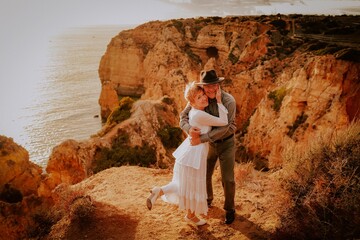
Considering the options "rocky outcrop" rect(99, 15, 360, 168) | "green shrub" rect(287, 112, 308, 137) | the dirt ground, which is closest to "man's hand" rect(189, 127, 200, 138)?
the dirt ground

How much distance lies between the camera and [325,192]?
3.77 metres

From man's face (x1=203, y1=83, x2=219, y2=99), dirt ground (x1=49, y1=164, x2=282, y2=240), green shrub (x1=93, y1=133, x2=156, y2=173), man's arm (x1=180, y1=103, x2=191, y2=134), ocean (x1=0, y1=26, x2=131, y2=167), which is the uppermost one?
man's face (x1=203, y1=83, x2=219, y2=99)

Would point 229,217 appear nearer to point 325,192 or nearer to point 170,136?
point 325,192

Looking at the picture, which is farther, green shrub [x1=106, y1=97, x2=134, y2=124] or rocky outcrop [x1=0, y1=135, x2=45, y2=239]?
green shrub [x1=106, y1=97, x2=134, y2=124]

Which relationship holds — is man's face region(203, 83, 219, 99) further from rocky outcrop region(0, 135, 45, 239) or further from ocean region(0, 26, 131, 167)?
ocean region(0, 26, 131, 167)

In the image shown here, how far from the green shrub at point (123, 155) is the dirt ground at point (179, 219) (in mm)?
5364

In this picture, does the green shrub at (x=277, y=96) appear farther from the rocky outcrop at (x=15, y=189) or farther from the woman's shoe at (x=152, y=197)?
the woman's shoe at (x=152, y=197)

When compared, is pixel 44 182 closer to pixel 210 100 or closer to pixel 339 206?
pixel 210 100

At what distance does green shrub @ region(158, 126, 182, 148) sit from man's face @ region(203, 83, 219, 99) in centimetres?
1093

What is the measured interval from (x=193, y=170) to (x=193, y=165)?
0.37 ft

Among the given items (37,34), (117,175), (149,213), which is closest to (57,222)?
(149,213)

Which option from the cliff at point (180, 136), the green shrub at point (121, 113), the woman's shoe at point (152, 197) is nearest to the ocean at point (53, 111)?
the cliff at point (180, 136)

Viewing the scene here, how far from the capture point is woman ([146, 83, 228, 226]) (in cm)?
420

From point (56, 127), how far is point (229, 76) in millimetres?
19343
